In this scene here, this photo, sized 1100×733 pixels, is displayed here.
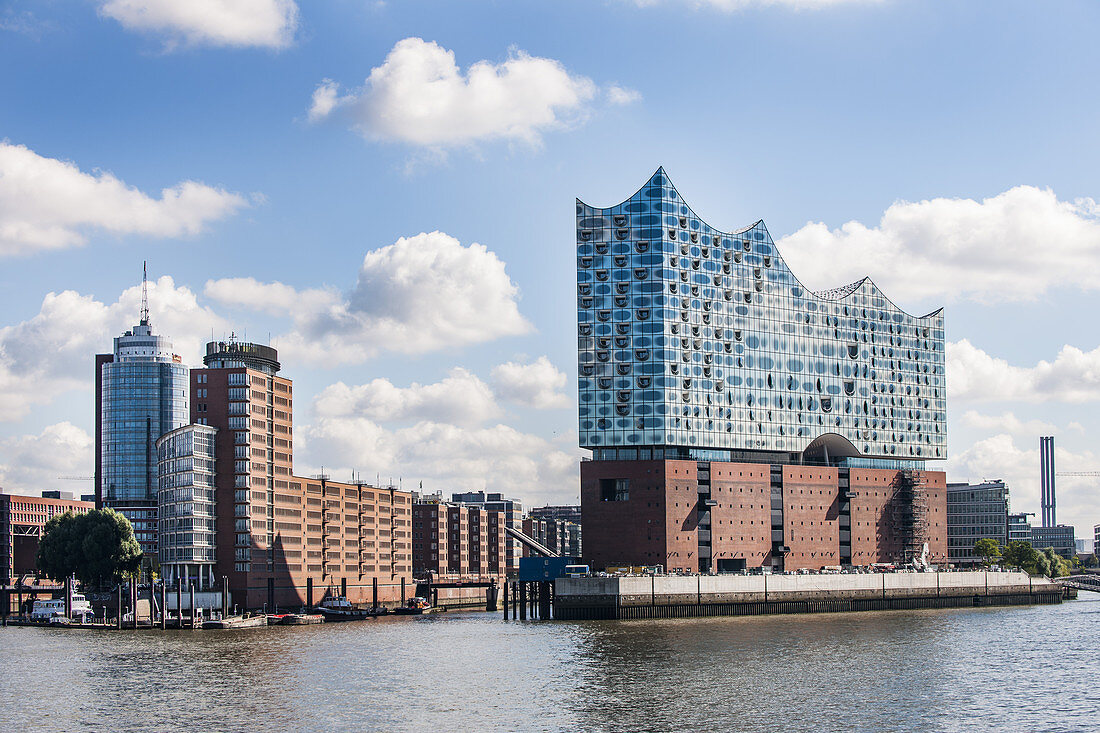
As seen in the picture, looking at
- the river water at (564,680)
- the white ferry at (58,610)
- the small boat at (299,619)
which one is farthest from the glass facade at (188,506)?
the river water at (564,680)

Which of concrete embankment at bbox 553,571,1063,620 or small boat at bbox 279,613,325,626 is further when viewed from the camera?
small boat at bbox 279,613,325,626

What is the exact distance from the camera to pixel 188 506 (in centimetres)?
18438

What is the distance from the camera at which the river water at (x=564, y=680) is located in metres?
79.0

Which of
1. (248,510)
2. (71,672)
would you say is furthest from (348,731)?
(248,510)

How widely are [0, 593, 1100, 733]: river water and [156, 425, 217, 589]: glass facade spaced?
110ft

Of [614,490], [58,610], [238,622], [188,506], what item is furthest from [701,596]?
[58,610]

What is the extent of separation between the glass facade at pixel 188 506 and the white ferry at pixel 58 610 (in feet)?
36.7

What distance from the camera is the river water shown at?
79000mm

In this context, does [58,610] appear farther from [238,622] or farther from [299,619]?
[299,619]

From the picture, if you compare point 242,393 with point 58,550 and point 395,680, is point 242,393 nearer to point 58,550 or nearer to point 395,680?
point 58,550

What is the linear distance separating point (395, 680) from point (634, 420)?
104530mm

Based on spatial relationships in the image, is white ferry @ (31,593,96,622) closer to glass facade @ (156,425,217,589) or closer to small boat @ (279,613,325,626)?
glass facade @ (156,425,217,589)

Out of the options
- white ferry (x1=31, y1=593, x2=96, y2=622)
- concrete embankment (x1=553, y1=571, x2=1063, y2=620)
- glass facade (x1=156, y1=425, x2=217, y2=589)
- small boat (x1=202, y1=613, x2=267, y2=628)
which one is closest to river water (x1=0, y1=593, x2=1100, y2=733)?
small boat (x1=202, y1=613, x2=267, y2=628)

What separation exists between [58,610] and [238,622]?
1327 inches
